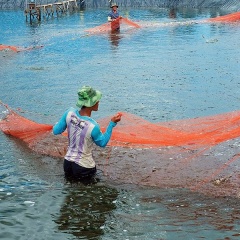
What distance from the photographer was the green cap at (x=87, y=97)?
17.8 ft

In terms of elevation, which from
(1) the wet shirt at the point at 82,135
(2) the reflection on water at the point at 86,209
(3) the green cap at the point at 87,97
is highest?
(3) the green cap at the point at 87,97

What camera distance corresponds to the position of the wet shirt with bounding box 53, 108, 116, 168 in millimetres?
5543

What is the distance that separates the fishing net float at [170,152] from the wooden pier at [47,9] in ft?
94.8

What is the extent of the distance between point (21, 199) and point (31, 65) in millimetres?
11189

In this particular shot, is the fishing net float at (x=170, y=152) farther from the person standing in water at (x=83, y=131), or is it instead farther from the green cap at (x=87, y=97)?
the green cap at (x=87, y=97)

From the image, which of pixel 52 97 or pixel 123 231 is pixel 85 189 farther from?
pixel 52 97

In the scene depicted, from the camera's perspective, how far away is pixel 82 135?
5.59 meters

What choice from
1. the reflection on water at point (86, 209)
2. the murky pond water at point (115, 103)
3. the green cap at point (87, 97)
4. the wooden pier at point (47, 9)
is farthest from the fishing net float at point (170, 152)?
the wooden pier at point (47, 9)

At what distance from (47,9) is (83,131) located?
1522 inches

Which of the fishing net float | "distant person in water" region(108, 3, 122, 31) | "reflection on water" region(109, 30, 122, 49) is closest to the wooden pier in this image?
"distant person in water" region(108, 3, 122, 31)

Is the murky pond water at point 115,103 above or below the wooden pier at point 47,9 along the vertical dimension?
below

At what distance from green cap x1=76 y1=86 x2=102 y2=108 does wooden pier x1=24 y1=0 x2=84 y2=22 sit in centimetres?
3069

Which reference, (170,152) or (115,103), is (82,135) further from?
(115,103)

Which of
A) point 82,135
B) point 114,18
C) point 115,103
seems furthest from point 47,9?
point 82,135
